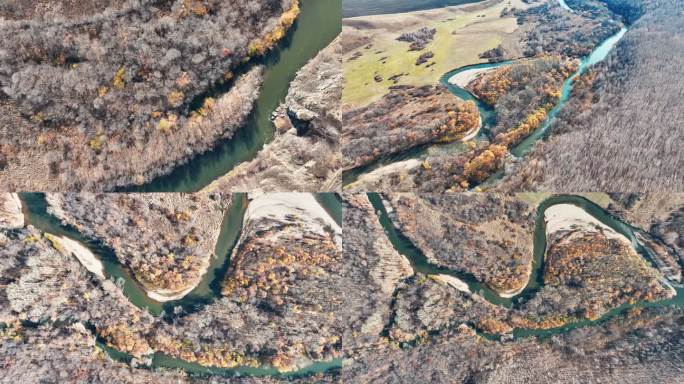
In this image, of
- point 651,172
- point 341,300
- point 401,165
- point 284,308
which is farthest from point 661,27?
point 284,308

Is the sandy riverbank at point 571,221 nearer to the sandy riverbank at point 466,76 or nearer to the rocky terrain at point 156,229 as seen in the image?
the sandy riverbank at point 466,76

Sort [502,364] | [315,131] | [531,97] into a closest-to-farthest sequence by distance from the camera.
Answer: [531,97], [315,131], [502,364]

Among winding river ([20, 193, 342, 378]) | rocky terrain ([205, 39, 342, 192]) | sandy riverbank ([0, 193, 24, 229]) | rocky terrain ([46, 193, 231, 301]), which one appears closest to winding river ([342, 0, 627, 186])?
rocky terrain ([205, 39, 342, 192])

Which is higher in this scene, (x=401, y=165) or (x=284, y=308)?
(x=401, y=165)

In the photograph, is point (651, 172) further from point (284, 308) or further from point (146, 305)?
point (146, 305)

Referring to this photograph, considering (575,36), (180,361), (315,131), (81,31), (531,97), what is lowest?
(180,361)

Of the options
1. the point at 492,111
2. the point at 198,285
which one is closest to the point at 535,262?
the point at 492,111

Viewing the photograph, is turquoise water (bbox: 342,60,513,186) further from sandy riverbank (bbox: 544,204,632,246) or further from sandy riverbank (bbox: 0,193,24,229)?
sandy riverbank (bbox: 0,193,24,229)

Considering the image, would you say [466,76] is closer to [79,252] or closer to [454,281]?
[454,281]
